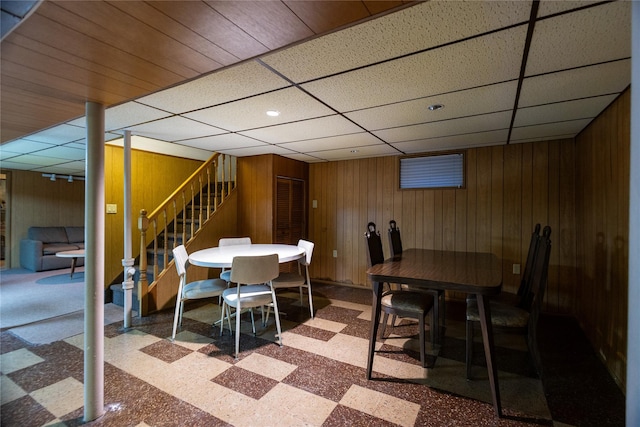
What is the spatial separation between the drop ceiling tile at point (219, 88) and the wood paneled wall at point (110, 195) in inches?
106

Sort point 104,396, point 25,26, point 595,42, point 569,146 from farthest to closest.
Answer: point 569,146
point 104,396
point 595,42
point 25,26

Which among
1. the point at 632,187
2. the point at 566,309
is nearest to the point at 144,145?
the point at 632,187

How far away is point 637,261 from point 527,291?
1.77 m

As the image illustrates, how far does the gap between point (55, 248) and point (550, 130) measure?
8567mm

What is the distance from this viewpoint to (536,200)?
3527 mm

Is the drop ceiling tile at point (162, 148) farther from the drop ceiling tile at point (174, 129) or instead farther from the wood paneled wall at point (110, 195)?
the drop ceiling tile at point (174, 129)

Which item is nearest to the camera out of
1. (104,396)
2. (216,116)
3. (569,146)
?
(104,396)

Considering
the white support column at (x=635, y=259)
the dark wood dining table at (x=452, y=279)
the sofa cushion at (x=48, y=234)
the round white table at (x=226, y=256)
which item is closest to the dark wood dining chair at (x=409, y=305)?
the dark wood dining table at (x=452, y=279)

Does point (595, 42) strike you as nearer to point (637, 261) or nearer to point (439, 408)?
point (637, 261)

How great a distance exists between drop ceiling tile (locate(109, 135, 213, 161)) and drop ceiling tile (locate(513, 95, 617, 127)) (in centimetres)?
418

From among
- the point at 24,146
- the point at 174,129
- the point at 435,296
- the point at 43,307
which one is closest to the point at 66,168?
the point at 24,146

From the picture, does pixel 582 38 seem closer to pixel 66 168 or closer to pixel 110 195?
pixel 110 195

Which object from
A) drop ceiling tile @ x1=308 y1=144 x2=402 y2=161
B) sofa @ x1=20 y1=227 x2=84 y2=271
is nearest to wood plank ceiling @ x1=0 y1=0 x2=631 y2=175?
drop ceiling tile @ x1=308 y1=144 x2=402 y2=161

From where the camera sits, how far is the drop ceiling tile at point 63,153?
4.04 m
